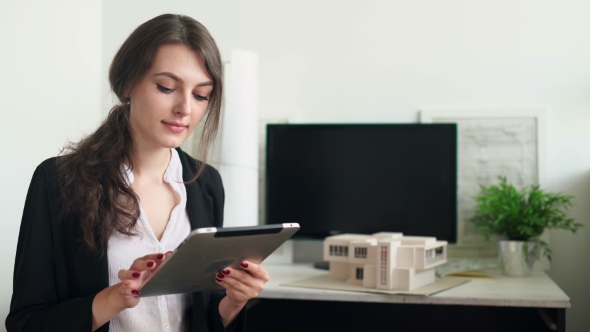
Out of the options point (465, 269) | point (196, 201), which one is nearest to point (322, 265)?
point (465, 269)

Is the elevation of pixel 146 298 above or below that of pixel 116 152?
below

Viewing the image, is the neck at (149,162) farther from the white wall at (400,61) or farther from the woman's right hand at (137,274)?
the white wall at (400,61)

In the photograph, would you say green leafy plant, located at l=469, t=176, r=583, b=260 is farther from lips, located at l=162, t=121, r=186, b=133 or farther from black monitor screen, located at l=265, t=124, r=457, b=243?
lips, located at l=162, t=121, r=186, b=133

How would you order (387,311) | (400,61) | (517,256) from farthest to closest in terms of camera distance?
1. (400,61)
2. (387,311)
3. (517,256)

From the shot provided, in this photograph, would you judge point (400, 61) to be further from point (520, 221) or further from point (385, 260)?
point (385, 260)

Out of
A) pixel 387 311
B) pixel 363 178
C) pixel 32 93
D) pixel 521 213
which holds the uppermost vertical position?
pixel 32 93

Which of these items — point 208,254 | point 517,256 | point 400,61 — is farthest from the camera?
point 400,61

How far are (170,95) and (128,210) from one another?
0.26 metres

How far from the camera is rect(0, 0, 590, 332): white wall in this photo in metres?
2.41

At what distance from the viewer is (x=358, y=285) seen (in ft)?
6.79

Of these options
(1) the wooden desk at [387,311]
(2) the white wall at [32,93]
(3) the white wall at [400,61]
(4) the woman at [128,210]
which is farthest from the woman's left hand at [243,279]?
(3) the white wall at [400,61]

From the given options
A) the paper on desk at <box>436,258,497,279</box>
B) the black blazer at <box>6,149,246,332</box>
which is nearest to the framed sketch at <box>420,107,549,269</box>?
the paper on desk at <box>436,258,497,279</box>

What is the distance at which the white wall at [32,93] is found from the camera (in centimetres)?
193

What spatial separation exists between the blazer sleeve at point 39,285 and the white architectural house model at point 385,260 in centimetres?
100
